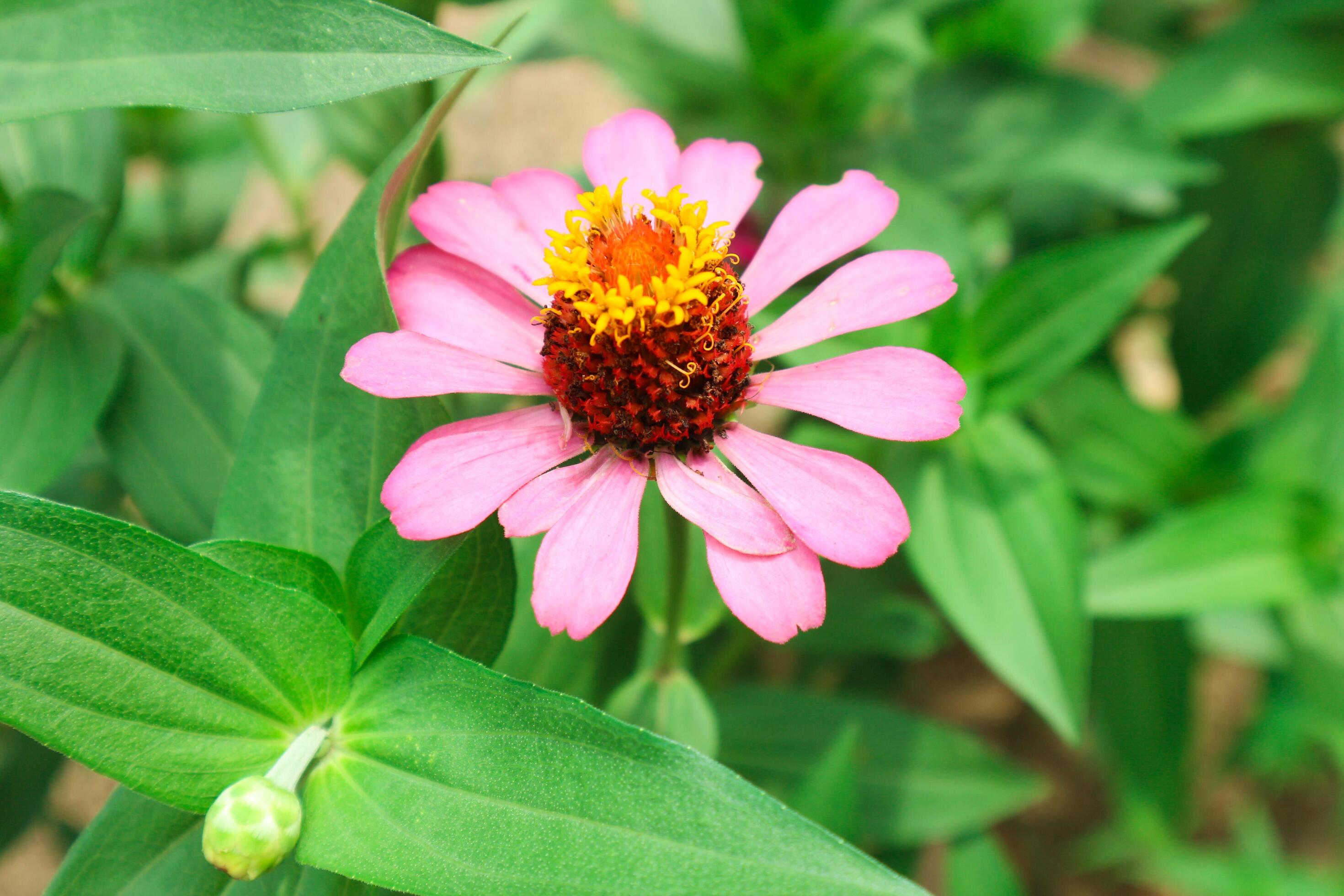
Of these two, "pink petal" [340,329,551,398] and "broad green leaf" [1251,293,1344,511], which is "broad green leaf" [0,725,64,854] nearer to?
"pink petal" [340,329,551,398]

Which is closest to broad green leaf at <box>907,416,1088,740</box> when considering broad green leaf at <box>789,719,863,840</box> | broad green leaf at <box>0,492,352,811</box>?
broad green leaf at <box>789,719,863,840</box>

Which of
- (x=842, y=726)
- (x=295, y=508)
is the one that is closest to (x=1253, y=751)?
(x=842, y=726)

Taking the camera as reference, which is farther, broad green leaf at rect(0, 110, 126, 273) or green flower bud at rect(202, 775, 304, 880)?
broad green leaf at rect(0, 110, 126, 273)

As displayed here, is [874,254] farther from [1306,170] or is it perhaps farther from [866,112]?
[1306,170]

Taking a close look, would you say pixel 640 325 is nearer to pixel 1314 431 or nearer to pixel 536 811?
pixel 536 811

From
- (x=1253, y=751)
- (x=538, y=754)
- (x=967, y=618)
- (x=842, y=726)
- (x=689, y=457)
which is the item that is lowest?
(x=1253, y=751)

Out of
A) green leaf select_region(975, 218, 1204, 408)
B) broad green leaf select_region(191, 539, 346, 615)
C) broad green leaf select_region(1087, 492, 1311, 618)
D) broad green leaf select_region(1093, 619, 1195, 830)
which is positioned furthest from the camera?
broad green leaf select_region(1093, 619, 1195, 830)
